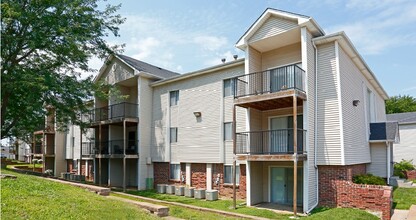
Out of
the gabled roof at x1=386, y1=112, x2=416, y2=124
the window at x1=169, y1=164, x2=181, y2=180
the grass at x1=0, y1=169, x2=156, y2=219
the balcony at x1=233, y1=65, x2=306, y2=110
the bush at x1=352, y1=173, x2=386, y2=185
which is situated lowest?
the window at x1=169, y1=164, x2=181, y2=180

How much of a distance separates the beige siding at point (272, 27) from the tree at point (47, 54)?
1031 centimetres

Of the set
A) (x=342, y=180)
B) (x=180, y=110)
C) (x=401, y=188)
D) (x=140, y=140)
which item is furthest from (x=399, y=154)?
(x=140, y=140)

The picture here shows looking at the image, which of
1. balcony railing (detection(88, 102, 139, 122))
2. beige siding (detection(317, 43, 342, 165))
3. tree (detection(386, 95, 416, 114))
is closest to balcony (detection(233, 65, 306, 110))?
beige siding (detection(317, 43, 342, 165))

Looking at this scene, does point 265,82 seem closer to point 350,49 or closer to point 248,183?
point 350,49

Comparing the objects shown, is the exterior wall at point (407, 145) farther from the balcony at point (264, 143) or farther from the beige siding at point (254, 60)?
the beige siding at point (254, 60)

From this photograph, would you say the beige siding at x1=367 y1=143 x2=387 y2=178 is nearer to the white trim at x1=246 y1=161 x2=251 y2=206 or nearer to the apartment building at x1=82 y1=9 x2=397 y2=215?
the apartment building at x1=82 y1=9 x2=397 y2=215

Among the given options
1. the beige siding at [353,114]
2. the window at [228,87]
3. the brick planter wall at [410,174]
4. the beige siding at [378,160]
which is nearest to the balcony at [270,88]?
the window at [228,87]

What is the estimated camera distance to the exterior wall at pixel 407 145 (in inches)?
1081

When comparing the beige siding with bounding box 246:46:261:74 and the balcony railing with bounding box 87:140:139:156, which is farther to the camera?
the balcony railing with bounding box 87:140:139:156

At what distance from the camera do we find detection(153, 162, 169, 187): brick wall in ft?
66.0

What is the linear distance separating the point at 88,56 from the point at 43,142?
1470 cm

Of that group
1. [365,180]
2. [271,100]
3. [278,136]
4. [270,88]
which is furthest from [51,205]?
[365,180]

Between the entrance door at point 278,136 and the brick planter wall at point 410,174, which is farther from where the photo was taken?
the brick planter wall at point 410,174

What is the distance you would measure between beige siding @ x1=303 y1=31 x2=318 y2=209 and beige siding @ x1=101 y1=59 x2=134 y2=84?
1261 cm
